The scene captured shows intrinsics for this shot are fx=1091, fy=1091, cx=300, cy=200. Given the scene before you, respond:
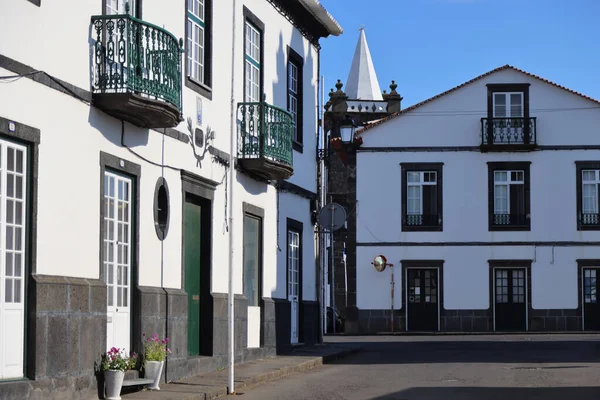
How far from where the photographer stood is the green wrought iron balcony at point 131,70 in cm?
1223

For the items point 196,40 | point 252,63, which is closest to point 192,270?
point 196,40

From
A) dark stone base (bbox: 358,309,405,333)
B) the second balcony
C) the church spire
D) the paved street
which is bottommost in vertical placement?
dark stone base (bbox: 358,309,405,333)

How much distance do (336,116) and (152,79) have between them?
31.3m

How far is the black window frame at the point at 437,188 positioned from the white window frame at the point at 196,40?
22181 mm

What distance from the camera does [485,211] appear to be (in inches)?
1503

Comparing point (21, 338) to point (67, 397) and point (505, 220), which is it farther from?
point (505, 220)

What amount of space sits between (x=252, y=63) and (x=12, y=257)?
377 inches

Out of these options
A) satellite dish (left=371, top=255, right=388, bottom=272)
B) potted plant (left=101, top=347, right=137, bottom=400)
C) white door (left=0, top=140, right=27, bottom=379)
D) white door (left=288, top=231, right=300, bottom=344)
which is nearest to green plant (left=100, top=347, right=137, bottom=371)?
potted plant (left=101, top=347, right=137, bottom=400)

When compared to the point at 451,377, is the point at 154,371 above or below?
above

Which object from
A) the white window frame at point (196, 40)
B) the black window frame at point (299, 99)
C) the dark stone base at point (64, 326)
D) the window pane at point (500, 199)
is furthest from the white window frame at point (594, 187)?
the dark stone base at point (64, 326)

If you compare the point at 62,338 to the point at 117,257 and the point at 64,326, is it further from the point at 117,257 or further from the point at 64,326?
the point at 117,257

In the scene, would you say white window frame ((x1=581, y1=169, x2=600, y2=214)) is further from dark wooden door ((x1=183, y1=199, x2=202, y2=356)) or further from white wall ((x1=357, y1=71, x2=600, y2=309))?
dark wooden door ((x1=183, y1=199, x2=202, y2=356))

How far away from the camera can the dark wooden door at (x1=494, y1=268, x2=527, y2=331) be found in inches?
1487

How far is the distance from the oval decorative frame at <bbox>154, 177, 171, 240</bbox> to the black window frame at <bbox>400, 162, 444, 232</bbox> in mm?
24079
